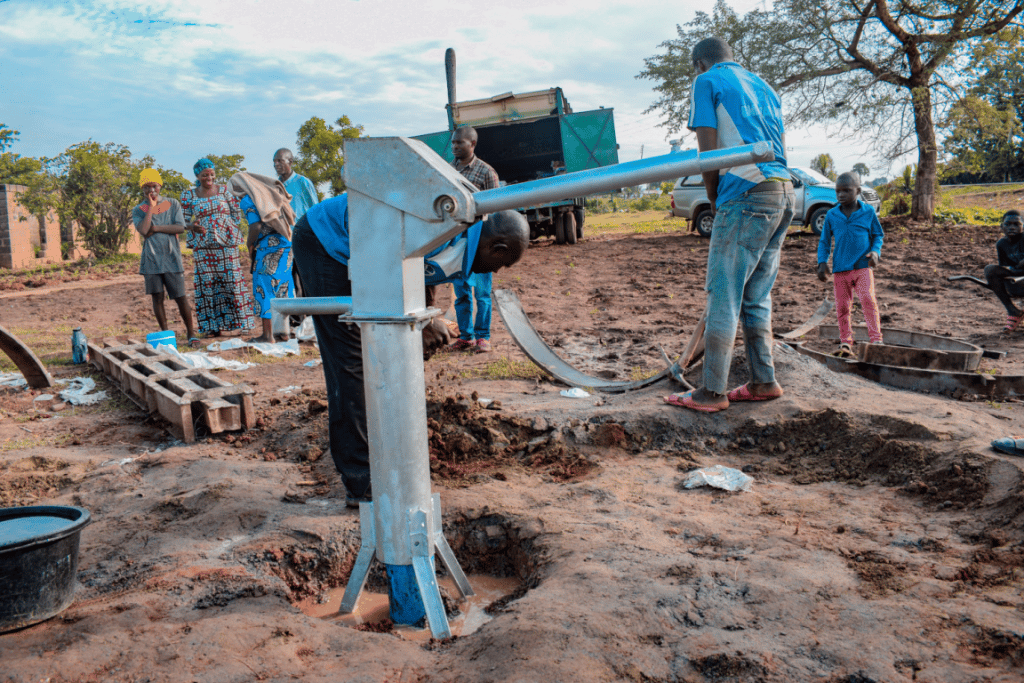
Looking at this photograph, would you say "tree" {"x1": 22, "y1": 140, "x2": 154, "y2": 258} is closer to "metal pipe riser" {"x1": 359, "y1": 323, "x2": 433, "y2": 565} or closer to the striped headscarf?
the striped headscarf

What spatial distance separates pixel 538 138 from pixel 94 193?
949 cm

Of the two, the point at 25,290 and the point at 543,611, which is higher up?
the point at 25,290

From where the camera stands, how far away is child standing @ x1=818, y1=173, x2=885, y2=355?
5.30 m

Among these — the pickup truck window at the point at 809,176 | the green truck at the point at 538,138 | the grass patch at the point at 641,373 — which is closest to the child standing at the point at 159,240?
the grass patch at the point at 641,373

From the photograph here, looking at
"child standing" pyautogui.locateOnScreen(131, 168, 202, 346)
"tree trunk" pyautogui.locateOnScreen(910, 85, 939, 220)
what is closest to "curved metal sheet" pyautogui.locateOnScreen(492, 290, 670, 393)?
"child standing" pyautogui.locateOnScreen(131, 168, 202, 346)

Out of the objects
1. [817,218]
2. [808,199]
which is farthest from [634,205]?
[817,218]

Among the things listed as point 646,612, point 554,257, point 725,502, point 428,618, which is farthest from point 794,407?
point 554,257

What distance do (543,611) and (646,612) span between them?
0.93 feet

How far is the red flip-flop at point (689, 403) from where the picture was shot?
150 inches

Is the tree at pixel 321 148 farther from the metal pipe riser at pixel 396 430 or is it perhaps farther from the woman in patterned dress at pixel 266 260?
the metal pipe riser at pixel 396 430

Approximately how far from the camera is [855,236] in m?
5.32

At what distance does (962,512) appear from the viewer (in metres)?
2.59

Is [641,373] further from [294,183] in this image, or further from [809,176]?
[809,176]

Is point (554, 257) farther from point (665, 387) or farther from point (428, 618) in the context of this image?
point (428, 618)
